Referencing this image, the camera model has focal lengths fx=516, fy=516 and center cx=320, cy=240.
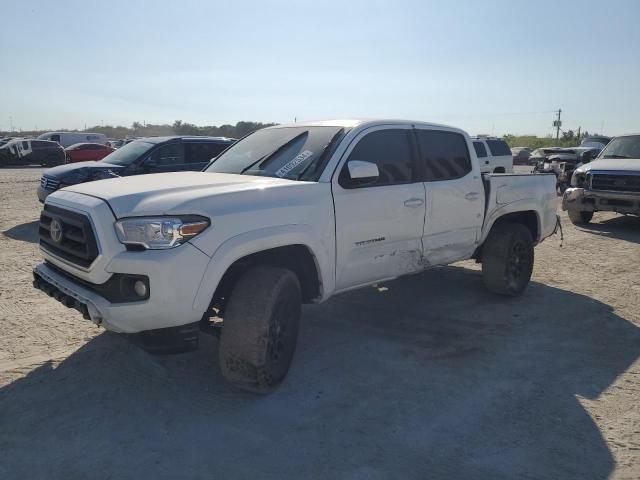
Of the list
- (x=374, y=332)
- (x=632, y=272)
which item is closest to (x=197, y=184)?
(x=374, y=332)

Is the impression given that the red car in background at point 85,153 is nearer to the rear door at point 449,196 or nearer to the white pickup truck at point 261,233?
the white pickup truck at point 261,233

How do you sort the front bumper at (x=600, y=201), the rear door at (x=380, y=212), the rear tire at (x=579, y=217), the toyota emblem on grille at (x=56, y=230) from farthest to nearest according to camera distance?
1. the rear tire at (x=579, y=217)
2. the front bumper at (x=600, y=201)
3. the rear door at (x=380, y=212)
4. the toyota emblem on grille at (x=56, y=230)

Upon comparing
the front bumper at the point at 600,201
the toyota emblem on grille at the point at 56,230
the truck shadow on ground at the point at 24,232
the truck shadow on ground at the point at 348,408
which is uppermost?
the toyota emblem on grille at the point at 56,230

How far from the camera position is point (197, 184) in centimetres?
369

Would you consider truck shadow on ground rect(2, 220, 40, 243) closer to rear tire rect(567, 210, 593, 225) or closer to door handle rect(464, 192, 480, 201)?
door handle rect(464, 192, 480, 201)

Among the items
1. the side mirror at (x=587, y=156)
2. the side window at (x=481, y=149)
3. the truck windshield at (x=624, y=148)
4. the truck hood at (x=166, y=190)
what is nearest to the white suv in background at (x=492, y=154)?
the side window at (x=481, y=149)

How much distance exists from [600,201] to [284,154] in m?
8.29

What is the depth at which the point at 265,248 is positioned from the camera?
347cm

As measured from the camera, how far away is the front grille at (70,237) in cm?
323

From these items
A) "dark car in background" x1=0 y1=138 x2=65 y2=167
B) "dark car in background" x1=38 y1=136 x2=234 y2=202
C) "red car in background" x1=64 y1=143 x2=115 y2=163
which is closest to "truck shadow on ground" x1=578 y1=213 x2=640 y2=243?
"dark car in background" x1=38 y1=136 x2=234 y2=202

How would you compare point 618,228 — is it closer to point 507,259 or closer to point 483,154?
point 483,154

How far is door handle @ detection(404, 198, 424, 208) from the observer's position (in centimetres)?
457

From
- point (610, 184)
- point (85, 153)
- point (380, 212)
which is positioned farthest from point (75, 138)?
point (380, 212)

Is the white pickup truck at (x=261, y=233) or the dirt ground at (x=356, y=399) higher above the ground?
the white pickup truck at (x=261, y=233)
